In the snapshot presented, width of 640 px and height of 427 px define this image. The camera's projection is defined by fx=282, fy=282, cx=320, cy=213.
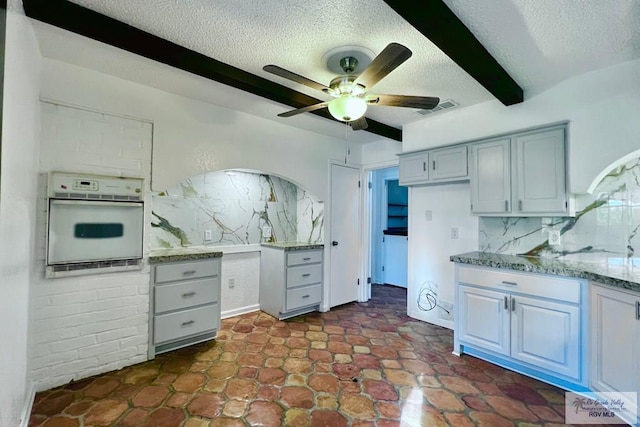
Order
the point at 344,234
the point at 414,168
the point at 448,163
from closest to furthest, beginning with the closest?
Result: the point at 448,163 → the point at 414,168 → the point at 344,234

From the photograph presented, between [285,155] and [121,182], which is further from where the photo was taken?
[285,155]

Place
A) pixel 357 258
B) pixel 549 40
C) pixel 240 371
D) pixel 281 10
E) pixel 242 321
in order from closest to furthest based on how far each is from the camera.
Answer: pixel 281 10 < pixel 549 40 < pixel 240 371 < pixel 242 321 < pixel 357 258

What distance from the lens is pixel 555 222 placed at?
8.58ft

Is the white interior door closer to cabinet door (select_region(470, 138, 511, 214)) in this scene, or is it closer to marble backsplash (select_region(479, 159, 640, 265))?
cabinet door (select_region(470, 138, 511, 214))

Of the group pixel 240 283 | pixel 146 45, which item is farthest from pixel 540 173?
pixel 240 283

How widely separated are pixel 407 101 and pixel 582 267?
1853 millimetres

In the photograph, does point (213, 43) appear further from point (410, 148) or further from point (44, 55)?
point (410, 148)

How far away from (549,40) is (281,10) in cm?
177

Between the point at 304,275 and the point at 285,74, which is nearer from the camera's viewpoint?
the point at 285,74

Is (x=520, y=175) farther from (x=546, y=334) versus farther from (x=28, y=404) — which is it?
(x=28, y=404)

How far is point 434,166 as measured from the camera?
325 cm

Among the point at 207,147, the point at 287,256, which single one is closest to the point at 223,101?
the point at 207,147

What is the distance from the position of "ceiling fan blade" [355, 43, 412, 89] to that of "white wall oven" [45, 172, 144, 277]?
2.10 metres

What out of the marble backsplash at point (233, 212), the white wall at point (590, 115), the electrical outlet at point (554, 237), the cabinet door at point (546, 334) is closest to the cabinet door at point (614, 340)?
the cabinet door at point (546, 334)
